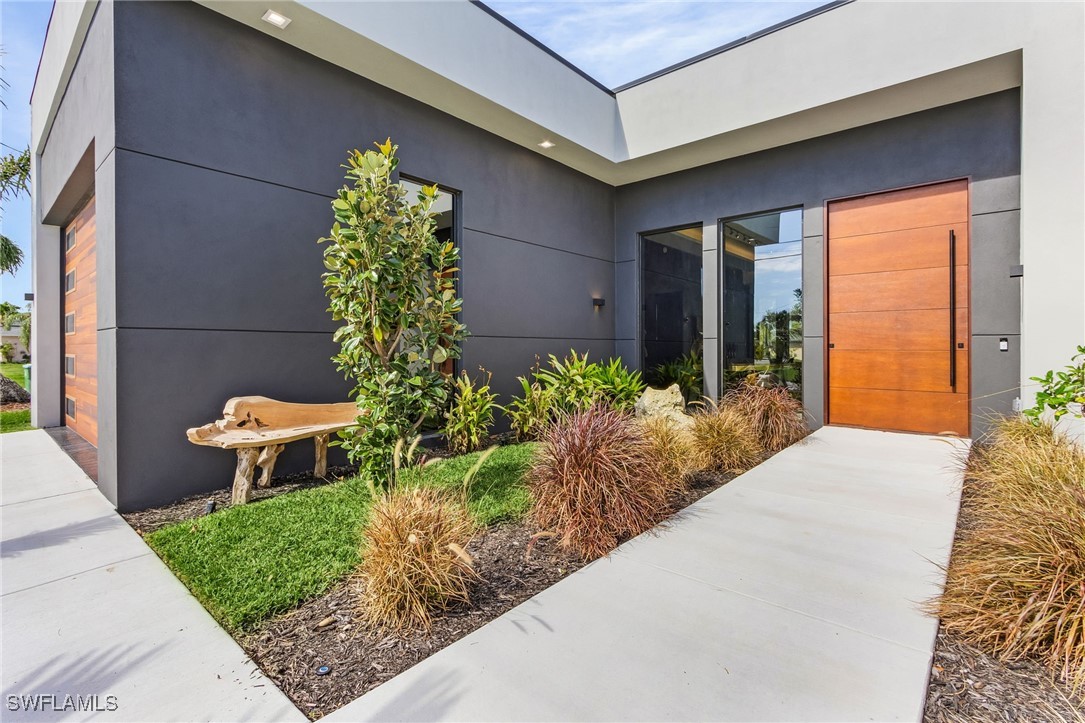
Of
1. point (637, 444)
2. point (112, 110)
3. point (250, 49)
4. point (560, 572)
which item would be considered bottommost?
point (560, 572)

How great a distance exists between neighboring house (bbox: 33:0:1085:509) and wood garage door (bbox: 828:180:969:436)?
0.03 m

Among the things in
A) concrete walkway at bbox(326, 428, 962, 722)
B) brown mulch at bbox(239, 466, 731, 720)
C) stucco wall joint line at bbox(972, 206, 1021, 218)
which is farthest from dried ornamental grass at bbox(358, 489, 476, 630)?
stucco wall joint line at bbox(972, 206, 1021, 218)

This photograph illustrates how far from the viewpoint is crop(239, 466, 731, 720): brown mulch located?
69.2 inches

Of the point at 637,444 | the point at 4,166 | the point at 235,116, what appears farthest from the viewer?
the point at 4,166

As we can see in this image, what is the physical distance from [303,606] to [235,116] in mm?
4019

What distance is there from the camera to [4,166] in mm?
8211

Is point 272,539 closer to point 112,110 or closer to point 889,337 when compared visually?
point 112,110

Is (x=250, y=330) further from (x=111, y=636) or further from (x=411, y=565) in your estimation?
(x=411, y=565)

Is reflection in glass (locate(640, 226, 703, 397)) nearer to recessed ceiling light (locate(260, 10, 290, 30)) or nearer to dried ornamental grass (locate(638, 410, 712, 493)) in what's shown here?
dried ornamental grass (locate(638, 410, 712, 493))

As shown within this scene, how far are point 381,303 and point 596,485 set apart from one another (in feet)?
6.30

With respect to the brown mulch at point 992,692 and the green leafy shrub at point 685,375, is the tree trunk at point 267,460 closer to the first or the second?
the brown mulch at point 992,692

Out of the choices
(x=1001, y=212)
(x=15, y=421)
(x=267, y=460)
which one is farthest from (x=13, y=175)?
(x=1001, y=212)

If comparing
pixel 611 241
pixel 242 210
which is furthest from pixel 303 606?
pixel 611 241

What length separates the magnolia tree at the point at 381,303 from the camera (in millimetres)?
3389
